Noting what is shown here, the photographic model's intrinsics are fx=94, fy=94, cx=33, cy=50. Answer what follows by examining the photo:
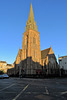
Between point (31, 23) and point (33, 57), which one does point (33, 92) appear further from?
point (31, 23)

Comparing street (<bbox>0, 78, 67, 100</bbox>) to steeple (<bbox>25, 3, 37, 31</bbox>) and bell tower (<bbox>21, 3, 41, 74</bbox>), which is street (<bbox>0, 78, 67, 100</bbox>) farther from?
steeple (<bbox>25, 3, 37, 31</bbox>)

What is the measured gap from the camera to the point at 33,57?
1998 inches

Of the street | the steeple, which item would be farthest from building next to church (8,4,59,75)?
the street

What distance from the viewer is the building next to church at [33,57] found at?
4959cm

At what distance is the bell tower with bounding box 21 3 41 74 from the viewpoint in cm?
4929

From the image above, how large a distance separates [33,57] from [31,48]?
5026 mm

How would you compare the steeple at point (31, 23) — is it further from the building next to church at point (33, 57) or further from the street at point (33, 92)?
the street at point (33, 92)

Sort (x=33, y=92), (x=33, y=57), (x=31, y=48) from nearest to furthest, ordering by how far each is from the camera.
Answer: (x=33, y=92) → (x=33, y=57) → (x=31, y=48)

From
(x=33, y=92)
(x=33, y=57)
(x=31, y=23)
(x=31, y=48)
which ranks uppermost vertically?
(x=31, y=23)

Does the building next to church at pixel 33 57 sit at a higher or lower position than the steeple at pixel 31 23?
lower

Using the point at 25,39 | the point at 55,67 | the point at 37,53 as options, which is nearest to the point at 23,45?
the point at 25,39

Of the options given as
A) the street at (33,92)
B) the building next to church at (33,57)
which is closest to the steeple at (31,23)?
the building next to church at (33,57)

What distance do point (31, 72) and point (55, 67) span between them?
17.4 metres

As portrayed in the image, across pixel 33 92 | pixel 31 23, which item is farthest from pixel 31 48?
pixel 33 92
